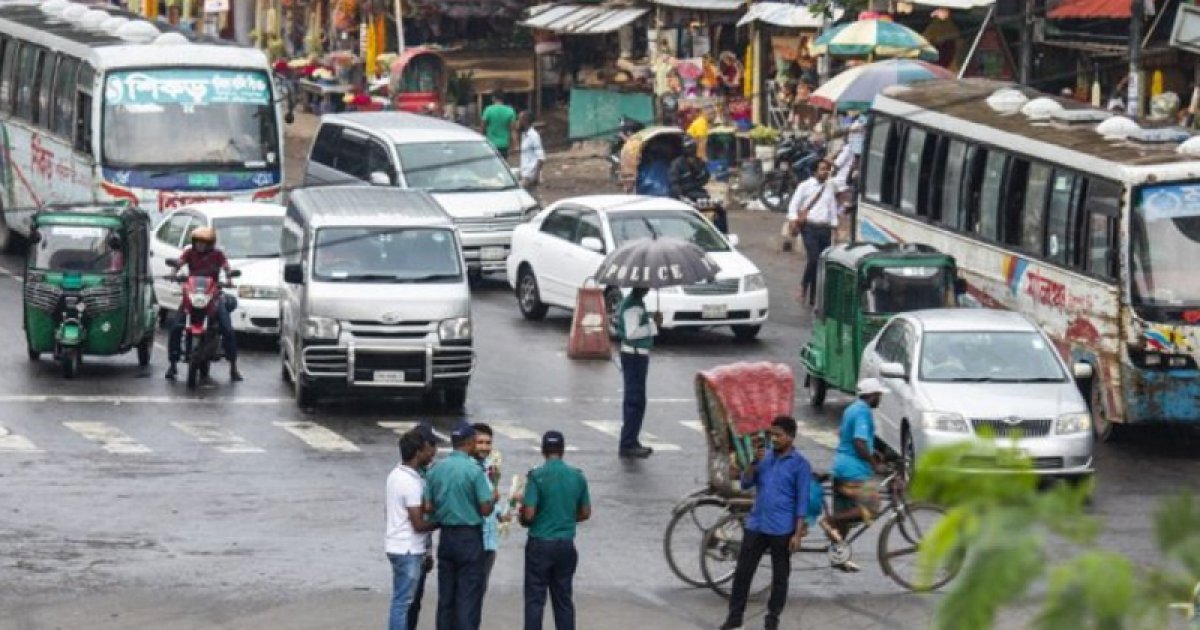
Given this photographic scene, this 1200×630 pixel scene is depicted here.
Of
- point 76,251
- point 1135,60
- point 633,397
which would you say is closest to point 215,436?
point 633,397

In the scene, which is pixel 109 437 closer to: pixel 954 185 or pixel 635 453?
pixel 635 453

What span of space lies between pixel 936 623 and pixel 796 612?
1165cm

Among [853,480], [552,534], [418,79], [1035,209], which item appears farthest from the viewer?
[418,79]

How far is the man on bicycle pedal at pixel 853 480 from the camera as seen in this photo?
16.0 m

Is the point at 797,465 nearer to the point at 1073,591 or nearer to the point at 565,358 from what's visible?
the point at 1073,591

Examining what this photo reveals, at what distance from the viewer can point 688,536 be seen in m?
15.8

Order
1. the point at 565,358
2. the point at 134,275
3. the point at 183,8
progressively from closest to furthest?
the point at 134,275 → the point at 565,358 → the point at 183,8

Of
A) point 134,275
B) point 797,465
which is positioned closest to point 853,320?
point 134,275

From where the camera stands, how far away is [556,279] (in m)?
29.6

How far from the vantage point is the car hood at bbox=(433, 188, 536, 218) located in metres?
32.7

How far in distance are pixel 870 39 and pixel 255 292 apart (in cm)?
1213

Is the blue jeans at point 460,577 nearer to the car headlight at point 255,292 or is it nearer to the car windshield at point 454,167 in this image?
the car headlight at point 255,292

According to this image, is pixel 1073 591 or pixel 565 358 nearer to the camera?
pixel 1073 591

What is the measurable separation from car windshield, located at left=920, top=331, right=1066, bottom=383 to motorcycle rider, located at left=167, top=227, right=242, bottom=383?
317 inches
